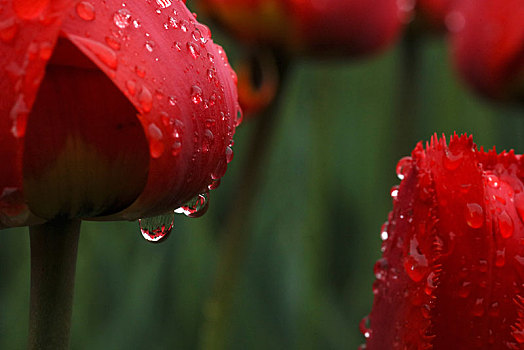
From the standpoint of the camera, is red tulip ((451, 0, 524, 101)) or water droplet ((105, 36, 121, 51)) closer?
water droplet ((105, 36, 121, 51))

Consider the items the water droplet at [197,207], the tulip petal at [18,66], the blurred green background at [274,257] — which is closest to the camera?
the tulip petal at [18,66]

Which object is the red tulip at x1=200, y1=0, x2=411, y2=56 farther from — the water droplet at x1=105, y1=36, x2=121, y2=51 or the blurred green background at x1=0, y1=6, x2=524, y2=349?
the water droplet at x1=105, y1=36, x2=121, y2=51

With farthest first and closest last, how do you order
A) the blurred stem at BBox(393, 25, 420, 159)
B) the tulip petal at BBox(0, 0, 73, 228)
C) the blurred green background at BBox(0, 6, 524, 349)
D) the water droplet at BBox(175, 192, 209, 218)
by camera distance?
the blurred stem at BBox(393, 25, 420, 159) → the blurred green background at BBox(0, 6, 524, 349) → the water droplet at BBox(175, 192, 209, 218) → the tulip petal at BBox(0, 0, 73, 228)

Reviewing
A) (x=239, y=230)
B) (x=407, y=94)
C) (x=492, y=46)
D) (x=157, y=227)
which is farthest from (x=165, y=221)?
(x=407, y=94)

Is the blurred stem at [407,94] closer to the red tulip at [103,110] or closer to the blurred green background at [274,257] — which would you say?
the blurred green background at [274,257]

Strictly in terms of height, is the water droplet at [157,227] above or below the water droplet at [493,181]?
below

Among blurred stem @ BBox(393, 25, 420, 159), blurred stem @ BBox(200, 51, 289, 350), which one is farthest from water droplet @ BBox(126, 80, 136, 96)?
blurred stem @ BBox(393, 25, 420, 159)

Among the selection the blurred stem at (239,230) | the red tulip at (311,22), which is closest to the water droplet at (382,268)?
the blurred stem at (239,230)
